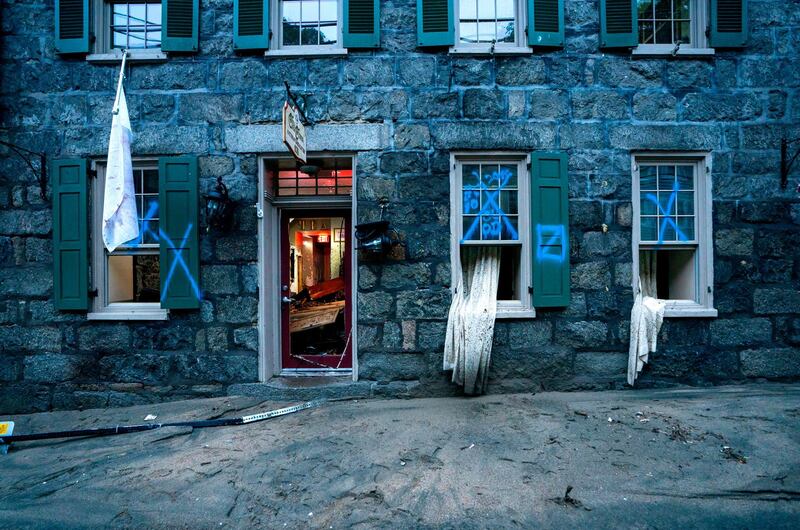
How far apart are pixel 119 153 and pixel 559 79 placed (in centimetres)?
498

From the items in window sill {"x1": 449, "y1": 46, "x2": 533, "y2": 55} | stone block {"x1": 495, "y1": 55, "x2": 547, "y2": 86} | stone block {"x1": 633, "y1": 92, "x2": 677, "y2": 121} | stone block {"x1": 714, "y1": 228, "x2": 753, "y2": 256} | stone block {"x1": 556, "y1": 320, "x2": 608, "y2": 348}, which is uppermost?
window sill {"x1": 449, "y1": 46, "x2": 533, "y2": 55}

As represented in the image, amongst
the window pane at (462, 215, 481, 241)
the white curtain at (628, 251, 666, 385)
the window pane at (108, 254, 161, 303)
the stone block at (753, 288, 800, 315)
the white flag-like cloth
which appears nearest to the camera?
the white flag-like cloth

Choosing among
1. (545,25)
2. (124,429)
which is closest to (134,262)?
(124,429)

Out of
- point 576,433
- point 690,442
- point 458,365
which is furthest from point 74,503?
point 690,442

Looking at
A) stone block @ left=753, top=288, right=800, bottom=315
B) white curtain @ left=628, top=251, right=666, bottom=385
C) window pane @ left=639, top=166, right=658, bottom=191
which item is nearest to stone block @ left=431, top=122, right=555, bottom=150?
window pane @ left=639, top=166, right=658, bottom=191

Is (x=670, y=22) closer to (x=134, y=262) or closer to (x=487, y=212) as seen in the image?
(x=487, y=212)

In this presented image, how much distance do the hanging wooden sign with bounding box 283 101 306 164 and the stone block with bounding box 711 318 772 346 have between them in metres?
5.19

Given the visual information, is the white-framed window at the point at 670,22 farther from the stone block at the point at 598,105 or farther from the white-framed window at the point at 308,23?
the white-framed window at the point at 308,23

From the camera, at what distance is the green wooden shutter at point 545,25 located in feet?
16.3

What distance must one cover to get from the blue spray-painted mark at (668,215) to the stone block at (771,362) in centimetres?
156

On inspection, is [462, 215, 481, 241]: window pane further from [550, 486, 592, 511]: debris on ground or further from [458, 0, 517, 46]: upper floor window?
[550, 486, 592, 511]: debris on ground

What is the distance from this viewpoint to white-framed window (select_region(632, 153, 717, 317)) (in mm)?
5027

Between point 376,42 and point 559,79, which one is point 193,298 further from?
point 559,79

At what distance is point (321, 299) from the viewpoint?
18.9 ft
